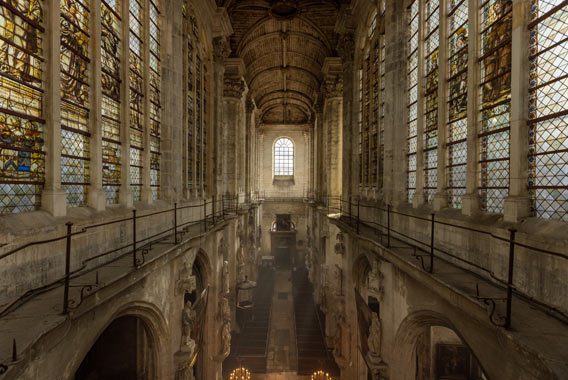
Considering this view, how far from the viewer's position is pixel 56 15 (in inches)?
198

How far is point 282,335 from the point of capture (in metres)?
19.7

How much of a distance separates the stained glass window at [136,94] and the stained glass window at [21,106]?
10.9ft

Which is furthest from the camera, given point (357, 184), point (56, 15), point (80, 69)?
point (357, 184)

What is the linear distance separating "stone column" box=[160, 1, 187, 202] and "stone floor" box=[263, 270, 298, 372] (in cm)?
1085

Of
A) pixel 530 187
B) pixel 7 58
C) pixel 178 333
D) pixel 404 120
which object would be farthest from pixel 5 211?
pixel 404 120

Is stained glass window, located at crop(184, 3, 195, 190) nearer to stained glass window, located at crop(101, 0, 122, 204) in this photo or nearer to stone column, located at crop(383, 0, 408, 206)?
stained glass window, located at crop(101, 0, 122, 204)

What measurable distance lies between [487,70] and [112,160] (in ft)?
25.3

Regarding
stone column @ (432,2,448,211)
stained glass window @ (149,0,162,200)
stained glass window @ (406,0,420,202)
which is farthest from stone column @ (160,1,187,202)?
stone column @ (432,2,448,211)

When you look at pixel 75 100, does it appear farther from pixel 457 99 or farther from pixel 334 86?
pixel 334 86

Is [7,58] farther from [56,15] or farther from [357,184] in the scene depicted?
[357,184]

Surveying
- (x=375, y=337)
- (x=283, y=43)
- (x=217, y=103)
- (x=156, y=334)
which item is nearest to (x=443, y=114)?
(x=375, y=337)

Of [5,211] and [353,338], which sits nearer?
[5,211]

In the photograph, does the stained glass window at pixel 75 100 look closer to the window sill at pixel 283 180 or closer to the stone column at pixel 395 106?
the stone column at pixel 395 106

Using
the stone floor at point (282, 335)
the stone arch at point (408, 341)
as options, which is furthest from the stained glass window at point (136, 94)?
the stone floor at point (282, 335)
